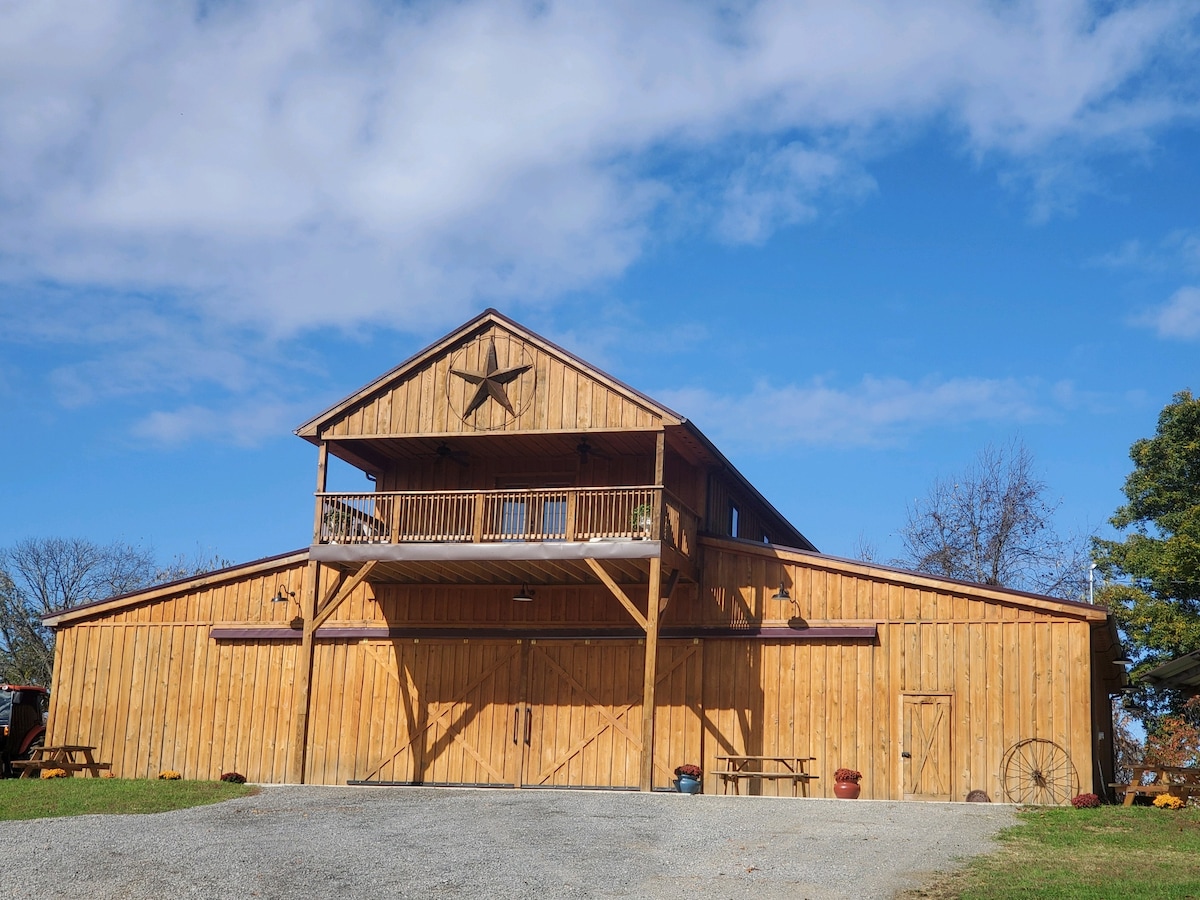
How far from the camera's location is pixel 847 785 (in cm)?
2269

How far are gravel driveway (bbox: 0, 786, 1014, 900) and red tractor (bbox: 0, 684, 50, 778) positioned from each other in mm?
9467

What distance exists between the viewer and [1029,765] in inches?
882

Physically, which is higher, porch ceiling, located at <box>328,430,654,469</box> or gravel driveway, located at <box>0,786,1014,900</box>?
porch ceiling, located at <box>328,430,654,469</box>

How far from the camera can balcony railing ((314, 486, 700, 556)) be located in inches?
936

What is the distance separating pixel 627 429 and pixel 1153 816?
35.0 ft

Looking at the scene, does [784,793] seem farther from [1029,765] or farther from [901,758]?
[1029,765]

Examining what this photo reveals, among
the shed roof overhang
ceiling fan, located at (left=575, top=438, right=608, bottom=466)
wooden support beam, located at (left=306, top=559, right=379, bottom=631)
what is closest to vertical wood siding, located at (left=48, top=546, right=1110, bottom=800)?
wooden support beam, located at (left=306, top=559, right=379, bottom=631)

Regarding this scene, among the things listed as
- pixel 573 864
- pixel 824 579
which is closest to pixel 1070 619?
pixel 824 579

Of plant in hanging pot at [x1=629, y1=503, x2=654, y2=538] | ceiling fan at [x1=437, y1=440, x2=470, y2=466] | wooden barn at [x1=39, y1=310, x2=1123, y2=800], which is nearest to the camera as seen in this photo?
wooden barn at [x1=39, y1=310, x2=1123, y2=800]

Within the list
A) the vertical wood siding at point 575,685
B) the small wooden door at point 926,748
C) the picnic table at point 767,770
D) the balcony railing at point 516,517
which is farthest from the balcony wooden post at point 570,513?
the small wooden door at point 926,748

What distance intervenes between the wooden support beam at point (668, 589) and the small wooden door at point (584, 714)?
3.39 feet

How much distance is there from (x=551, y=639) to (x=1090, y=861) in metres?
13.1

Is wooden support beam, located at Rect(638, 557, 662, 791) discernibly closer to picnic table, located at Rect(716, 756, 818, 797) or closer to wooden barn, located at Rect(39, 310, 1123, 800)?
wooden barn, located at Rect(39, 310, 1123, 800)

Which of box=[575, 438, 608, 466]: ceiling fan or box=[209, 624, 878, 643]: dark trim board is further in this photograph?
box=[575, 438, 608, 466]: ceiling fan
